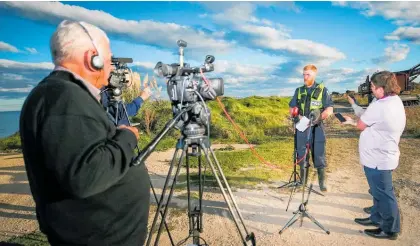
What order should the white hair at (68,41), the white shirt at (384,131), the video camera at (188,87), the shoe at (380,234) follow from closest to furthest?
the white hair at (68,41)
the video camera at (188,87)
the white shirt at (384,131)
the shoe at (380,234)

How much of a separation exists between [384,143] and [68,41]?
13.9ft

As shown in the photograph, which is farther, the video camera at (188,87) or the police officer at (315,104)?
the police officer at (315,104)

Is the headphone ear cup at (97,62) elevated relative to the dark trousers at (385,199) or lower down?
elevated

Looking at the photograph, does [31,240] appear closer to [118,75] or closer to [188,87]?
[118,75]

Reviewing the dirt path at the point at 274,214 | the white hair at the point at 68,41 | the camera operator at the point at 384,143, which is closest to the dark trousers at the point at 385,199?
the camera operator at the point at 384,143

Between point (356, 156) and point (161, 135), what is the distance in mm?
8703

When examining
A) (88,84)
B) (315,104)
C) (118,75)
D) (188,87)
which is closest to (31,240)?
(118,75)

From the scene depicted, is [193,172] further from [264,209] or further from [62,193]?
[62,193]

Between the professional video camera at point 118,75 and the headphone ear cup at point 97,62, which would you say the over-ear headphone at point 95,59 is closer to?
the headphone ear cup at point 97,62

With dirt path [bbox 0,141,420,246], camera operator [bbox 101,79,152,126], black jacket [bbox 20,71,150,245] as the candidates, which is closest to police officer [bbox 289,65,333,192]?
dirt path [bbox 0,141,420,246]

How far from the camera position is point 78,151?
1.51 meters

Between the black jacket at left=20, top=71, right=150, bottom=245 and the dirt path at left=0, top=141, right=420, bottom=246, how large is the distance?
101 inches

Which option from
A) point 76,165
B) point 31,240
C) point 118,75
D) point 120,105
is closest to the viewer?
point 76,165

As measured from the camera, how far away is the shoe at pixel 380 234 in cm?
407
